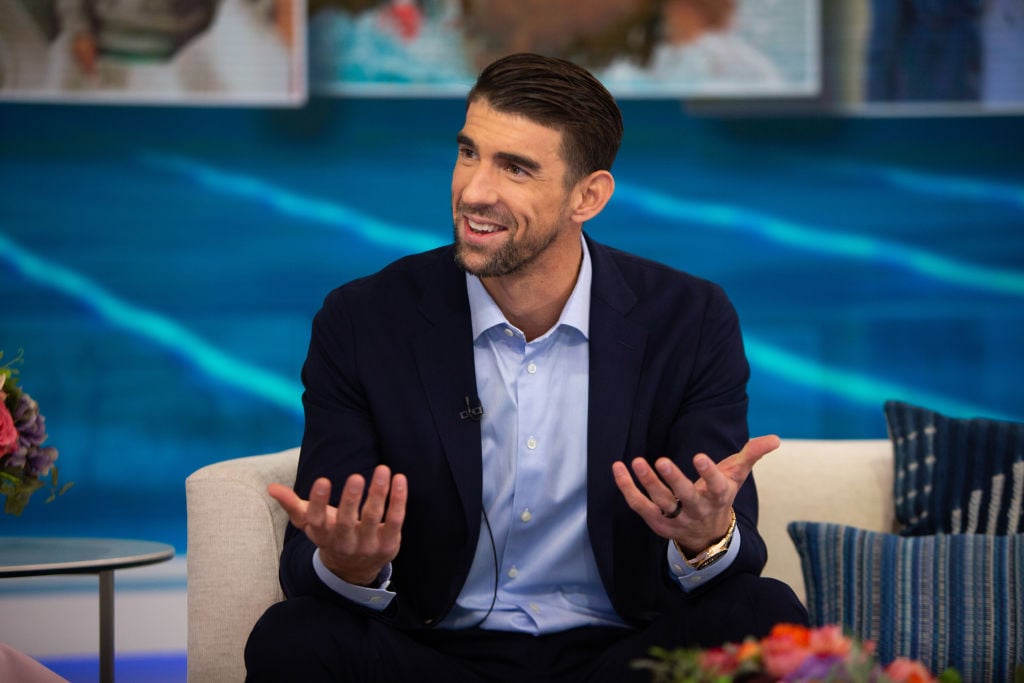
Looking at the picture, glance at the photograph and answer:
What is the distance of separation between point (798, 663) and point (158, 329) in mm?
3130

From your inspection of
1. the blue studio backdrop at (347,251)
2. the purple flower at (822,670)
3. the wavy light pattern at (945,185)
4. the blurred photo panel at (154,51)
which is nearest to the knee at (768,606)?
the purple flower at (822,670)

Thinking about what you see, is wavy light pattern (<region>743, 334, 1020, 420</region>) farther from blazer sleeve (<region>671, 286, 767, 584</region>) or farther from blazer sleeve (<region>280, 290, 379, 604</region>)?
blazer sleeve (<region>280, 290, 379, 604</region>)

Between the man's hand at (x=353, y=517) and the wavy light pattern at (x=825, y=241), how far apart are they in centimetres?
236

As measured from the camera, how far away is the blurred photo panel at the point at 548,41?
397cm

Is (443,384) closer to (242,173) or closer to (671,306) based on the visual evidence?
(671,306)

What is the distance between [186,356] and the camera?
4.05 m

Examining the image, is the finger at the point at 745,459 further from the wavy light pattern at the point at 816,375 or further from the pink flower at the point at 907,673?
the wavy light pattern at the point at 816,375

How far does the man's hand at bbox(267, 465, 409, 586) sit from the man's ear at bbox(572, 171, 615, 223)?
0.78 metres

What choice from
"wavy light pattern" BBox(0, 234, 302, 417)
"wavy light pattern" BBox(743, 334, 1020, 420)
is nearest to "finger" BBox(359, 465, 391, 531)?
"wavy light pattern" BBox(0, 234, 302, 417)

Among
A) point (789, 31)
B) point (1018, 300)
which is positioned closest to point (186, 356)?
point (789, 31)

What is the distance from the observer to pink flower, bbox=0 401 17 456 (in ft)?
7.79

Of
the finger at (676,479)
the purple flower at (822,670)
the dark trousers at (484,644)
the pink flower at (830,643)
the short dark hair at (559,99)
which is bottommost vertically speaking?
the dark trousers at (484,644)

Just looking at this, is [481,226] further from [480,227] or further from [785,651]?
[785,651]

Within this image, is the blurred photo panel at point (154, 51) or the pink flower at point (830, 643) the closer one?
the pink flower at point (830, 643)
